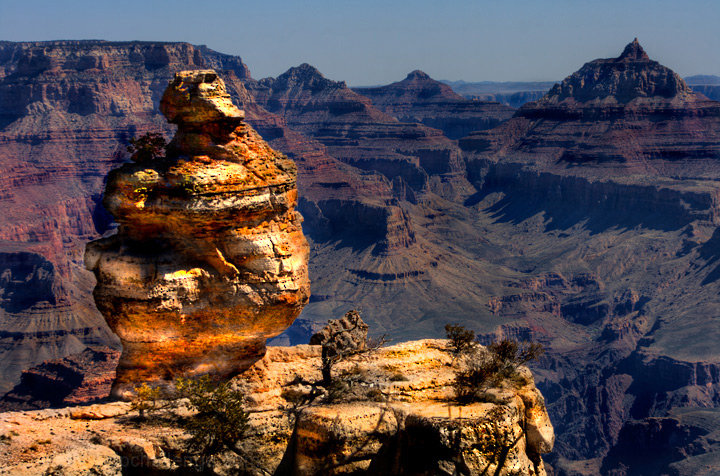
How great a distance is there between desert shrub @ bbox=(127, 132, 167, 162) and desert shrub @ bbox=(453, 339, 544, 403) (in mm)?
9118

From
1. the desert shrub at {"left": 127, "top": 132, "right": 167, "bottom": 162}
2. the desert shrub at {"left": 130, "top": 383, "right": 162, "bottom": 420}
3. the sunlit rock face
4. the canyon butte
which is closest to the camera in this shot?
the desert shrub at {"left": 130, "top": 383, "right": 162, "bottom": 420}

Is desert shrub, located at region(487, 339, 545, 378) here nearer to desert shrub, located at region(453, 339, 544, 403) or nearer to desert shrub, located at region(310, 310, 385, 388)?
desert shrub, located at region(453, 339, 544, 403)

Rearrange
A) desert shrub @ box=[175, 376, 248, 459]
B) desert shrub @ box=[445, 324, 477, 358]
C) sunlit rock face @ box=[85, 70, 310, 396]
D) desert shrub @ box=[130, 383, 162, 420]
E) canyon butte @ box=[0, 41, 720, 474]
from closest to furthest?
desert shrub @ box=[175, 376, 248, 459]
desert shrub @ box=[130, 383, 162, 420]
sunlit rock face @ box=[85, 70, 310, 396]
desert shrub @ box=[445, 324, 477, 358]
canyon butte @ box=[0, 41, 720, 474]

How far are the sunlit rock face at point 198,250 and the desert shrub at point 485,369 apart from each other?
451cm

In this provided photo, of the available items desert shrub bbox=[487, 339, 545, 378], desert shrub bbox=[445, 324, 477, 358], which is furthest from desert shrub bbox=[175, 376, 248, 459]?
desert shrub bbox=[487, 339, 545, 378]

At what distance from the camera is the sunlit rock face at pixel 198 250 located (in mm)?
16938

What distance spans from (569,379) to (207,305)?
273 ft

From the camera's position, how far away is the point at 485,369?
17.0m

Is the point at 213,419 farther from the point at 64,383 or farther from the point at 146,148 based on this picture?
the point at 64,383

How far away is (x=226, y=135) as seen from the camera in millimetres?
17844

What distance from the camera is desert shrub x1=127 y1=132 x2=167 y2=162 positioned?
59.9 feet

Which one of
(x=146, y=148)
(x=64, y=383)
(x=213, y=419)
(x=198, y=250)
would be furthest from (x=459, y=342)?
(x=64, y=383)

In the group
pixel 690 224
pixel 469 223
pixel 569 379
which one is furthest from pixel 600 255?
pixel 569 379

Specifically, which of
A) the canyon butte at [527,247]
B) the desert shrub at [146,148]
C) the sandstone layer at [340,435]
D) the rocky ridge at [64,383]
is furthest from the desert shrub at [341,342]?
the canyon butte at [527,247]
